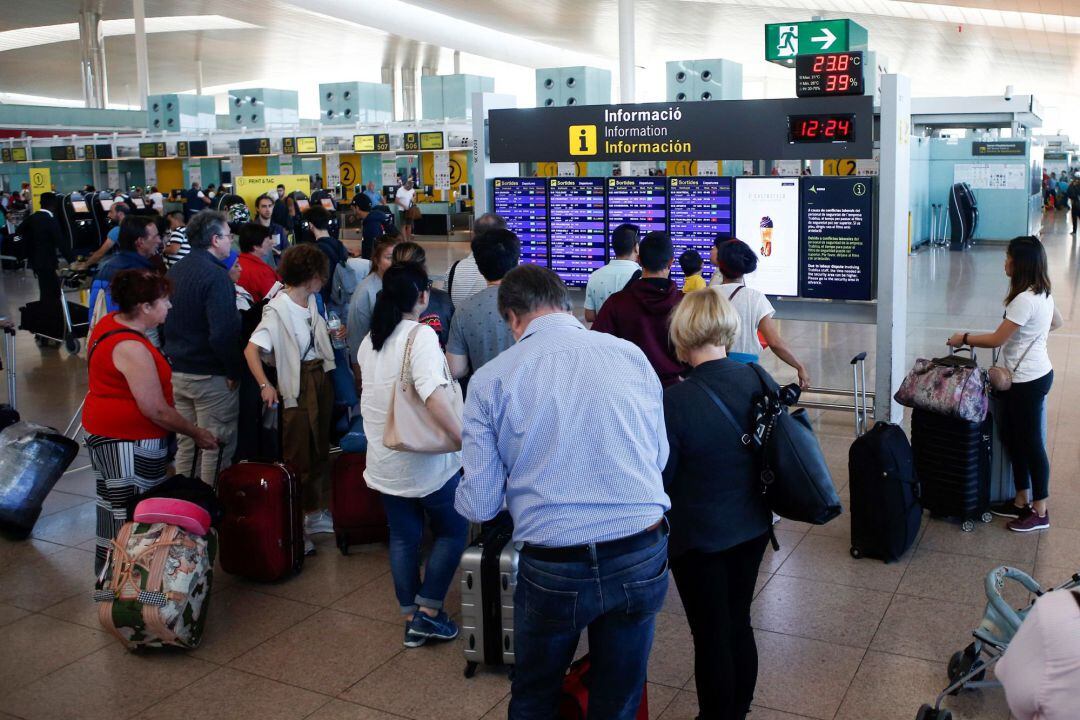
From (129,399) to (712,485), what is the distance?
2824mm

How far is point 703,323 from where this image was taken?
302cm

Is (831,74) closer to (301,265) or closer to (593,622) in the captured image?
(301,265)

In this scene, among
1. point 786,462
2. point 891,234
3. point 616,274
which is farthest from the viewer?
point 891,234

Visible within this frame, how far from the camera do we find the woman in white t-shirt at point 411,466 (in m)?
3.91

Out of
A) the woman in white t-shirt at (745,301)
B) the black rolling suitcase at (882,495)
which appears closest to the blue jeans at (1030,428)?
the black rolling suitcase at (882,495)

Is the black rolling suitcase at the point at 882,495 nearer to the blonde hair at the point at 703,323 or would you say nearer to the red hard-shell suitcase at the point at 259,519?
the blonde hair at the point at 703,323

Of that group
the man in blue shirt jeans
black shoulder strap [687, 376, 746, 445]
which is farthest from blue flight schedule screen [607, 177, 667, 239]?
the man in blue shirt jeans

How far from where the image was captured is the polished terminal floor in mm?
3719

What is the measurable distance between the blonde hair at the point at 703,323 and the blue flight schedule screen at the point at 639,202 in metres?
4.82

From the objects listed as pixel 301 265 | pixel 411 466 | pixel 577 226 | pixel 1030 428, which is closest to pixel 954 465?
pixel 1030 428

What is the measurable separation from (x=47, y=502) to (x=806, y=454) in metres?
5.01

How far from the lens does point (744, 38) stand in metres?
34.6

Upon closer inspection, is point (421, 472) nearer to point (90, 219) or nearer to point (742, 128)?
point (742, 128)

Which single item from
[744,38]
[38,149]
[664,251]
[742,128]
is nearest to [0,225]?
[38,149]
